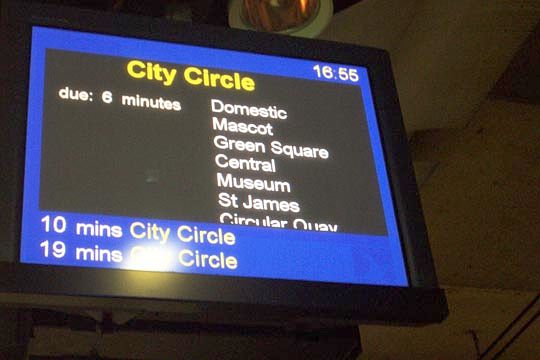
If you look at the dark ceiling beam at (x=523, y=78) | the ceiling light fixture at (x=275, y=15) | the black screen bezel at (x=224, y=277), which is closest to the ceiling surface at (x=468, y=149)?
the dark ceiling beam at (x=523, y=78)

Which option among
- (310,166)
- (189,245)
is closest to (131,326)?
(189,245)

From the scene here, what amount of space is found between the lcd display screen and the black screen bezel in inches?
1.1

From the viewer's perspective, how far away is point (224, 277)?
182cm

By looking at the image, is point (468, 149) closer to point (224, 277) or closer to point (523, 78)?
point (523, 78)

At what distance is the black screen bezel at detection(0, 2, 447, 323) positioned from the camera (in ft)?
5.74

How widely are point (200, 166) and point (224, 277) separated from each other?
33cm

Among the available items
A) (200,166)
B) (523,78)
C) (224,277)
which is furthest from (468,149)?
(224,277)

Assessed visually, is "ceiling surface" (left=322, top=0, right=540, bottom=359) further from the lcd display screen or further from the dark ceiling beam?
the lcd display screen

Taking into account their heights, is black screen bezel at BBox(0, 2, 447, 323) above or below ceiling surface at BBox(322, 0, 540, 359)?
below

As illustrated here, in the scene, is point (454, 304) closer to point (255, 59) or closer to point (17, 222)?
point (255, 59)

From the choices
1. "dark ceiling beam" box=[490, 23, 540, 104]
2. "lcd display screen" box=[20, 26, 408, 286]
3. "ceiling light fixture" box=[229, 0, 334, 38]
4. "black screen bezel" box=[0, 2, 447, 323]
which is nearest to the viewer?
"black screen bezel" box=[0, 2, 447, 323]

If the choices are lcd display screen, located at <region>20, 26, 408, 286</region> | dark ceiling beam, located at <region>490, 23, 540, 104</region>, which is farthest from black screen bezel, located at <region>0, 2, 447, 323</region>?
dark ceiling beam, located at <region>490, 23, 540, 104</region>

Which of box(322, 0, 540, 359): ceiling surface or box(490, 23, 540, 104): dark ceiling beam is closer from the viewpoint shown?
box(322, 0, 540, 359): ceiling surface

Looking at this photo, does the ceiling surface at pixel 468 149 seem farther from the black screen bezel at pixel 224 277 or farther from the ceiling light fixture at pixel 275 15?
the black screen bezel at pixel 224 277
